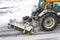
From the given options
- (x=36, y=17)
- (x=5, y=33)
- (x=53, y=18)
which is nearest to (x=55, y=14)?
(x=53, y=18)

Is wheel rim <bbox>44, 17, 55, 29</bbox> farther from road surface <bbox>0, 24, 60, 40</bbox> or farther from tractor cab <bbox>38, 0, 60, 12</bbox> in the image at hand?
tractor cab <bbox>38, 0, 60, 12</bbox>

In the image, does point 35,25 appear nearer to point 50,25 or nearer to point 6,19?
point 50,25

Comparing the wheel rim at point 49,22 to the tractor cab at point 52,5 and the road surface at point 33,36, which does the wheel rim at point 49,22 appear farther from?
the tractor cab at point 52,5

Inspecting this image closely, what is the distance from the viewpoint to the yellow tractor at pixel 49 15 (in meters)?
8.70

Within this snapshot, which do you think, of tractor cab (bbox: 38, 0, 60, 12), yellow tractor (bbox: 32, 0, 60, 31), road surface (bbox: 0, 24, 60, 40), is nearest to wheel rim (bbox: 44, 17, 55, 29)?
yellow tractor (bbox: 32, 0, 60, 31)

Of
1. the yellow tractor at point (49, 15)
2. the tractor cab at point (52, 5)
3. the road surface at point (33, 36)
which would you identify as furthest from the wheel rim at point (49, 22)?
the tractor cab at point (52, 5)

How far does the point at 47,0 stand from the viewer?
8.84 m

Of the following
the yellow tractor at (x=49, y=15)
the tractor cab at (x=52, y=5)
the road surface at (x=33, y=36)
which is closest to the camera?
the road surface at (x=33, y=36)

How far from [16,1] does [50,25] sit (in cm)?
899

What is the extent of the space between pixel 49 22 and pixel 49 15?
301 mm

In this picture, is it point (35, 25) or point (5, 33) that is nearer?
point (5, 33)

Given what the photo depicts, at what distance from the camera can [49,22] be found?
8.85 meters

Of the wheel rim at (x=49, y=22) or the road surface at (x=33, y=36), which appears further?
the wheel rim at (x=49, y=22)

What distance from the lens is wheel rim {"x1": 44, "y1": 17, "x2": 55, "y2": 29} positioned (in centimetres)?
876
